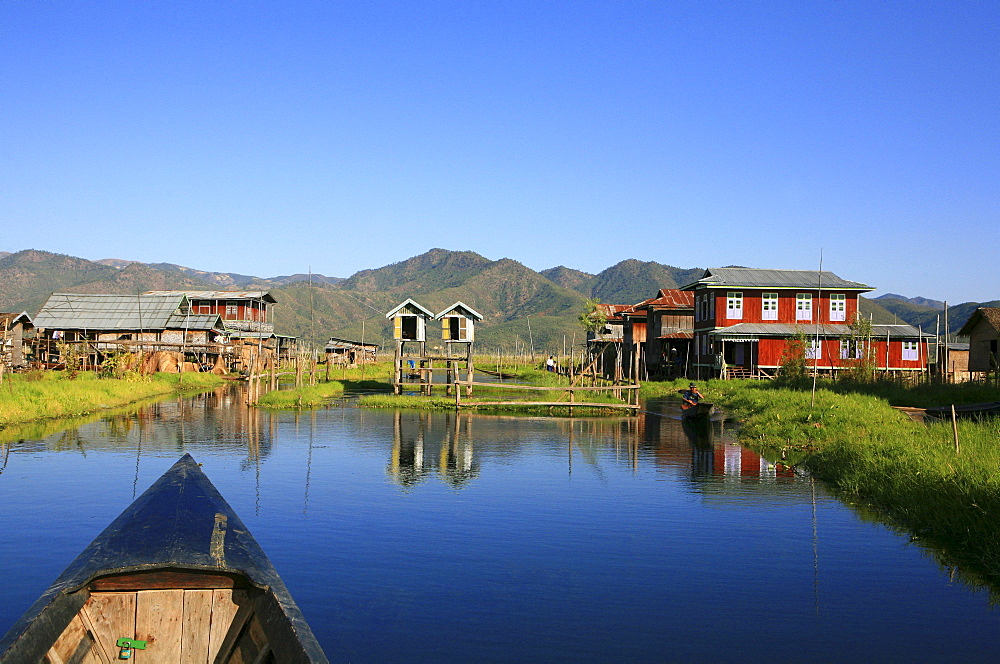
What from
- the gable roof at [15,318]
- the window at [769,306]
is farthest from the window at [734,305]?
the gable roof at [15,318]

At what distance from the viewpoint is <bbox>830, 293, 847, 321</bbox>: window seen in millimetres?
47469

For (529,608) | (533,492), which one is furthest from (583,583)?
(533,492)

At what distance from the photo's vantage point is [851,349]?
148ft

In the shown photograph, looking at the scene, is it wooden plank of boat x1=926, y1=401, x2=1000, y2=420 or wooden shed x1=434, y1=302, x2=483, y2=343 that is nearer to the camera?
wooden plank of boat x1=926, y1=401, x2=1000, y2=420

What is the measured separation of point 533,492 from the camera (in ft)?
56.8

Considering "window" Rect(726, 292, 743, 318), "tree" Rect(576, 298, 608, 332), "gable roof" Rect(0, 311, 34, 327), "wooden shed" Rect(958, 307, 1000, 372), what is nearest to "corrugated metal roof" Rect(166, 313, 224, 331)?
"gable roof" Rect(0, 311, 34, 327)

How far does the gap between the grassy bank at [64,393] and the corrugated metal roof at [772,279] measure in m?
29.9

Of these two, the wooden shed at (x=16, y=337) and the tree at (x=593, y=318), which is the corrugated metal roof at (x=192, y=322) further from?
the tree at (x=593, y=318)

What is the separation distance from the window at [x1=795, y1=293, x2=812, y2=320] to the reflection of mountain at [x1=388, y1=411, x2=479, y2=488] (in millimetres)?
23980

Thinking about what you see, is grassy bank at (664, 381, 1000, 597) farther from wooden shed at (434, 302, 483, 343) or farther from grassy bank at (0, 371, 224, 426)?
grassy bank at (0, 371, 224, 426)

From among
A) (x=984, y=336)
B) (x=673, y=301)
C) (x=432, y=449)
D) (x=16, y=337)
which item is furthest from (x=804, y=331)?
(x=16, y=337)

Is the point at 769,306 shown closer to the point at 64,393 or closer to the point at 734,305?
the point at 734,305

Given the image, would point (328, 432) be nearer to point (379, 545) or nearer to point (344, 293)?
point (379, 545)

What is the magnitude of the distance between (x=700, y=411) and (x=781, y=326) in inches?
719
